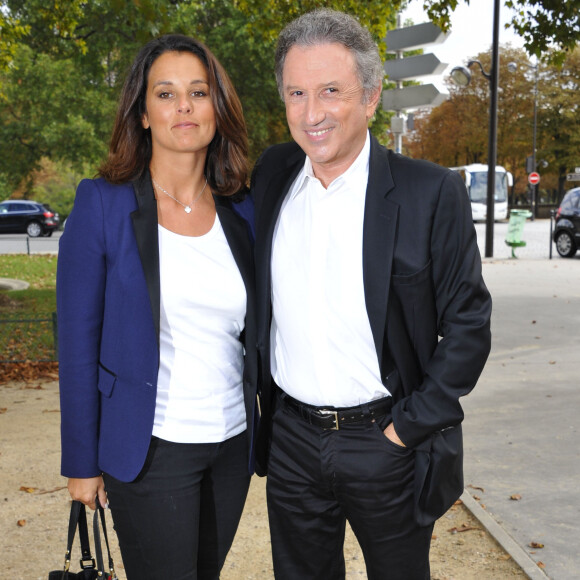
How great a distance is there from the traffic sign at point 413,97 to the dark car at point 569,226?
521 inches

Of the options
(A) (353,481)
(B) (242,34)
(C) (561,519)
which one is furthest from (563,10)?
(B) (242,34)

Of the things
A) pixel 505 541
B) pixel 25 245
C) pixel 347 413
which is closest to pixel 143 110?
pixel 347 413

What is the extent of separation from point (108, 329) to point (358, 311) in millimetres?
800

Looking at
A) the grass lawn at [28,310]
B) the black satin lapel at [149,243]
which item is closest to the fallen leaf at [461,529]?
the black satin lapel at [149,243]

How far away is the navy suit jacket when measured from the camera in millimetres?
2506

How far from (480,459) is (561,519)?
1122 millimetres

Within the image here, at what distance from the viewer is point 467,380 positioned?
255 centimetres

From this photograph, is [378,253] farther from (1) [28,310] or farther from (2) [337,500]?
(1) [28,310]

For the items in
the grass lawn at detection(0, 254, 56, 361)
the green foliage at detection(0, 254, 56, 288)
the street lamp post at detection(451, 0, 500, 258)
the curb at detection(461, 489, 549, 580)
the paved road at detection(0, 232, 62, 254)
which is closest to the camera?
the curb at detection(461, 489, 549, 580)

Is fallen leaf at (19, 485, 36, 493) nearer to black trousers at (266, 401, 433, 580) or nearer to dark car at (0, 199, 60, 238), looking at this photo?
black trousers at (266, 401, 433, 580)

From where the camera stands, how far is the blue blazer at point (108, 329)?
98.6 inches

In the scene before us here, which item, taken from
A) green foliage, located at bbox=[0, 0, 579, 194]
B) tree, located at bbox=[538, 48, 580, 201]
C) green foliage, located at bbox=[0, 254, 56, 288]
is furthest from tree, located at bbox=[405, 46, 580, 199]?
green foliage, located at bbox=[0, 254, 56, 288]

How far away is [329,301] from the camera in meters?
2.60

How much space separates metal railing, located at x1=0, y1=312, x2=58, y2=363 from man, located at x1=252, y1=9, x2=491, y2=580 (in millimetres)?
6687
